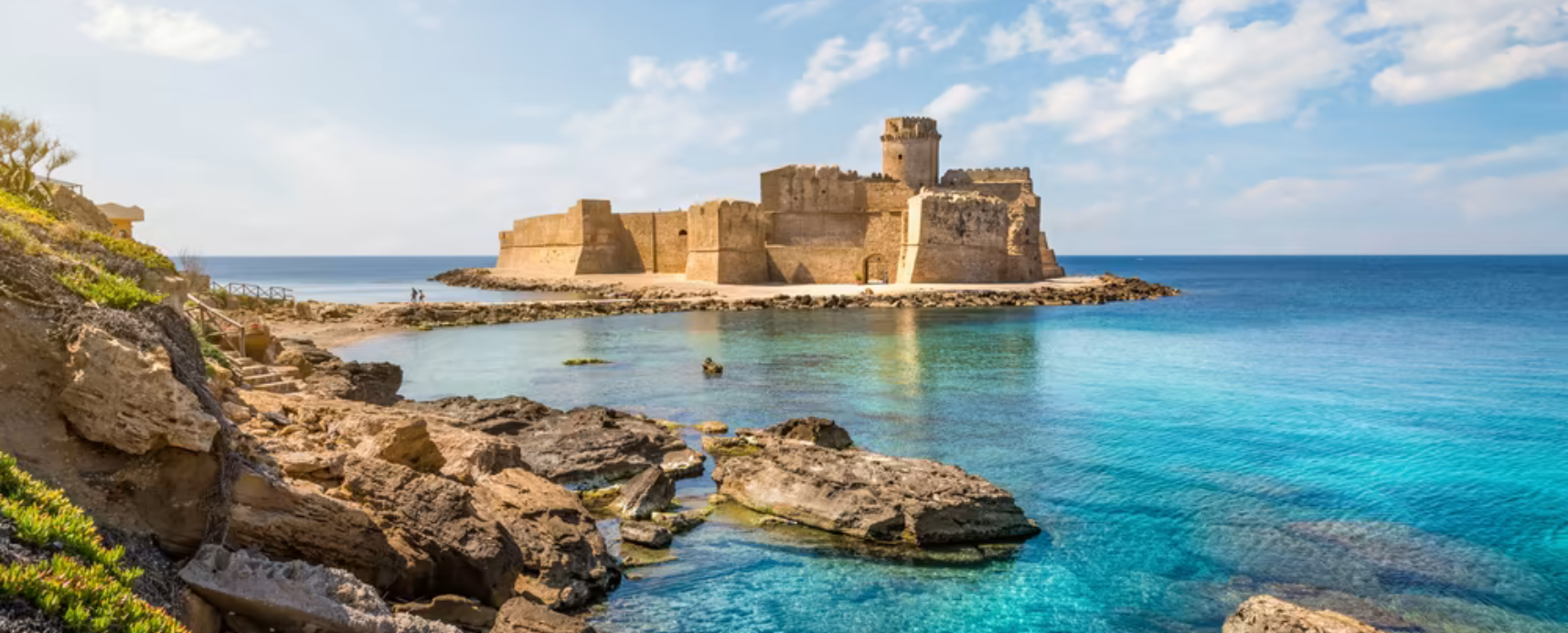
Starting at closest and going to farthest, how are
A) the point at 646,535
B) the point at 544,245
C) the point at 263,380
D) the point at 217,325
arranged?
the point at 646,535 → the point at 263,380 → the point at 217,325 → the point at 544,245

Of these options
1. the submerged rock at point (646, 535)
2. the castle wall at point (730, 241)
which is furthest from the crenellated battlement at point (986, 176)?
the submerged rock at point (646, 535)

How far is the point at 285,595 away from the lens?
4484mm

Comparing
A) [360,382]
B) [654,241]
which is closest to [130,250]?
[360,382]

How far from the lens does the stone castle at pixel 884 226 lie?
1561 inches

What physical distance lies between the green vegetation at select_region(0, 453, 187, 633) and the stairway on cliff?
672 centimetres

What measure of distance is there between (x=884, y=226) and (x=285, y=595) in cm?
3919

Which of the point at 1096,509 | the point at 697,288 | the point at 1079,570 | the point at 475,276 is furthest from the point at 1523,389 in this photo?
the point at 475,276

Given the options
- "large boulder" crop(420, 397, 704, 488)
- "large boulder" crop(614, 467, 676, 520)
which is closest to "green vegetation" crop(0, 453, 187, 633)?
"large boulder" crop(614, 467, 676, 520)

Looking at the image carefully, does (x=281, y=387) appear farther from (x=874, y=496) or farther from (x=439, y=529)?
(x=874, y=496)

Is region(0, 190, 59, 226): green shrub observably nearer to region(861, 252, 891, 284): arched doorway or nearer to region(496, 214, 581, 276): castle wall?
region(861, 252, 891, 284): arched doorway

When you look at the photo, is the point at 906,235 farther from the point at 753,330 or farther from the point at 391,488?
the point at 391,488

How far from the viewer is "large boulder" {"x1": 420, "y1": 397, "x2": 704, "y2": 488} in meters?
10.0

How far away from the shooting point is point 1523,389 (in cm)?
1711

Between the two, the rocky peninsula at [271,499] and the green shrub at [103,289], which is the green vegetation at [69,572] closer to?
the rocky peninsula at [271,499]
